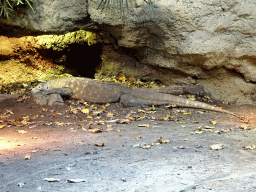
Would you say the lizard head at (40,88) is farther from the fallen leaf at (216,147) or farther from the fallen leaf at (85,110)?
the fallen leaf at (216,147)

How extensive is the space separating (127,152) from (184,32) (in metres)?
4.56

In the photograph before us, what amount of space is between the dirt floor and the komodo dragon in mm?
692

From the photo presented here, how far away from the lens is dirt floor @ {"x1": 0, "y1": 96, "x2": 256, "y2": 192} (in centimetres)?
227

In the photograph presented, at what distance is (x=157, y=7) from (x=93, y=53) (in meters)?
3.48

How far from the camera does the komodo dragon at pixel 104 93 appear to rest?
6.30m

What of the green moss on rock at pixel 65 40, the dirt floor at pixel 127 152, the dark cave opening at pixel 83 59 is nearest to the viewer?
the dirt floor at pixel 127 152

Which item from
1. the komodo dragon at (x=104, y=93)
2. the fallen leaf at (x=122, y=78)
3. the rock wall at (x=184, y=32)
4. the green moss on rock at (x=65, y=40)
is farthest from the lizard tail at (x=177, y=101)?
the green moss on rock at (x=65, y=40)

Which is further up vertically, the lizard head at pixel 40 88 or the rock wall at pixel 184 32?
the rock wall at pixel 184 32

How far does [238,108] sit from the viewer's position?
6.39m

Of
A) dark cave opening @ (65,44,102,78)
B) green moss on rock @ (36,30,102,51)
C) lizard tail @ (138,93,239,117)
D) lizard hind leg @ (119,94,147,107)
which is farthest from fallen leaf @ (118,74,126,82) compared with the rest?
lizard tail @ (138,93,239,117)

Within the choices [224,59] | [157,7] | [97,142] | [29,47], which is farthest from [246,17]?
[29,47]

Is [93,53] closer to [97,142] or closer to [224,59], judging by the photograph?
[224,59]

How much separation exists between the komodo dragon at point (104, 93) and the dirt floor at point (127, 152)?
69 cm

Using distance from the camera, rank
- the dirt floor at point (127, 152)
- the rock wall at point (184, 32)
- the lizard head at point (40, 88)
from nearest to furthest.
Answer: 1. the dirt floor at point (127, 152)
2. the rock wall at point (184, 32)
3. the lizard head at point (40, 88)
